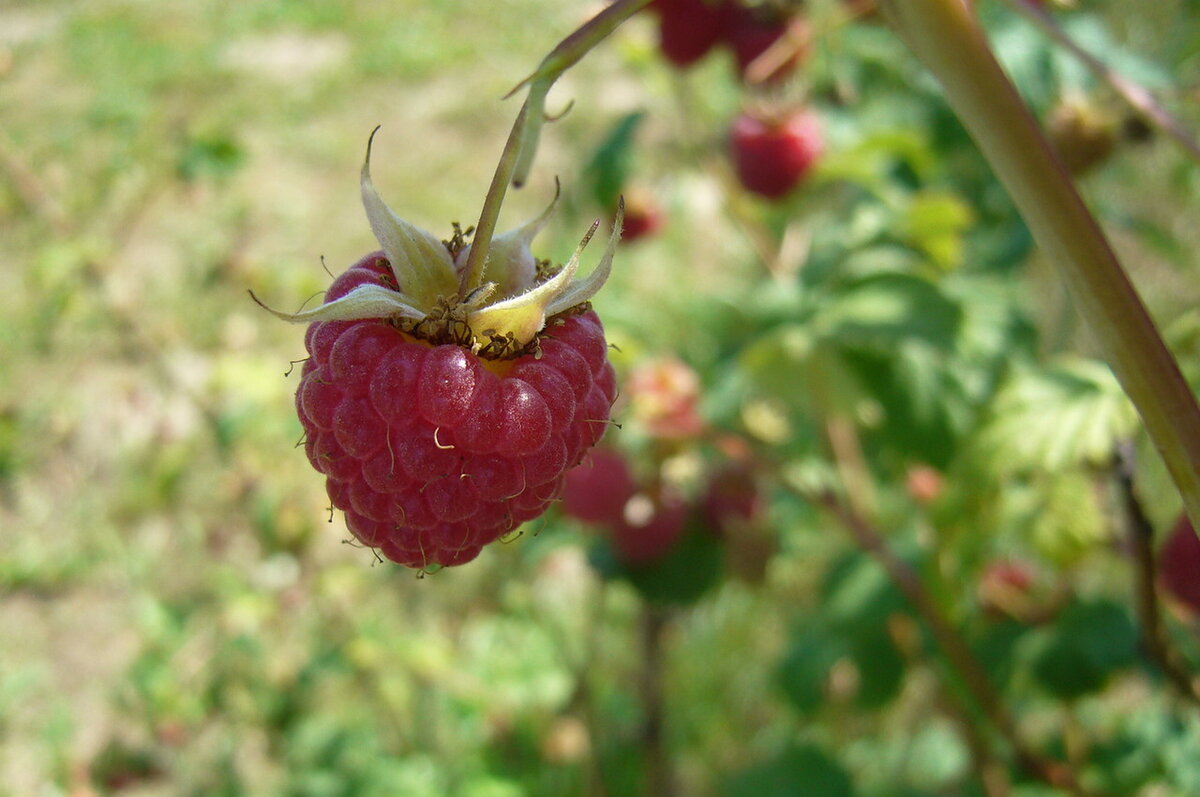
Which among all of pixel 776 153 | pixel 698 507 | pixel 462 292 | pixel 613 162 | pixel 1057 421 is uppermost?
pixel 613 162

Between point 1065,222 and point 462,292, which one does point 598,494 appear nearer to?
point 462,292

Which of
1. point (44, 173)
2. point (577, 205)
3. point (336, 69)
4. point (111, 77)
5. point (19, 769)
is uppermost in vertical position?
point (111, 77)

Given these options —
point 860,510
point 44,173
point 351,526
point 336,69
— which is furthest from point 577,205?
point 336,69

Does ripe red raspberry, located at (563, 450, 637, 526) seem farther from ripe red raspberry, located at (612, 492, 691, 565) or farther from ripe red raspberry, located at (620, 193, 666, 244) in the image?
ripe red raspberry, located at (620, 193, 666, 244)

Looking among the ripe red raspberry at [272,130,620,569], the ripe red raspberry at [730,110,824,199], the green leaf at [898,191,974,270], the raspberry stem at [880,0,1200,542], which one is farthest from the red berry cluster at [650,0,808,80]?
the raspberry stem at [880,0,1200,542]

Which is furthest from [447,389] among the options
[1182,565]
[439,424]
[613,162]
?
[613,162]

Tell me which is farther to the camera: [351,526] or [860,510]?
[860,510]

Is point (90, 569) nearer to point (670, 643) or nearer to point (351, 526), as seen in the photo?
point (670, 643)
